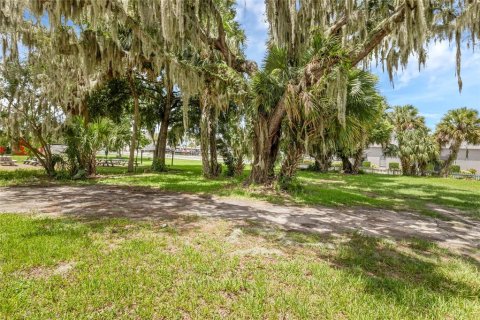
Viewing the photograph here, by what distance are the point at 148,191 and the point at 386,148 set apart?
80.8ft

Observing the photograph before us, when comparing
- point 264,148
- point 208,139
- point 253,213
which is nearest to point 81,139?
point 208,139

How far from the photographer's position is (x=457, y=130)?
2422 centimetres

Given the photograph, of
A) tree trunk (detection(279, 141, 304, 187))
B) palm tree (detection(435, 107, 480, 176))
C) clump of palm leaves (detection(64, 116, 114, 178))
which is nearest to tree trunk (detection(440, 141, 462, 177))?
palm tree (detection(435, 107, 480, 176))

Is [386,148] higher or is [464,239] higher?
[386,148]

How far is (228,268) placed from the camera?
11.1 ft

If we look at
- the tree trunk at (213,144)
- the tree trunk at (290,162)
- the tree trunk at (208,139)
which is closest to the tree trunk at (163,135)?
the tree trunk at (208,139)

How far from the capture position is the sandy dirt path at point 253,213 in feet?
17.9

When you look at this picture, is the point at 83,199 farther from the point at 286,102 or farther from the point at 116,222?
the point at 286,102

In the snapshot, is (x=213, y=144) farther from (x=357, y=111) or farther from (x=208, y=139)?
(x=357, y=111)

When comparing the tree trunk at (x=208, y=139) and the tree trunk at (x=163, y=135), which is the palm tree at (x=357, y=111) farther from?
the tree trunk at (x=163, y=135)

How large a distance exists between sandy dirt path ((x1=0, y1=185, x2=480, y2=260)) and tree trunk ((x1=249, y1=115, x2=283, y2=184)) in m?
2.28

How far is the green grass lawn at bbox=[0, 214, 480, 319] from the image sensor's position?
2.57 m

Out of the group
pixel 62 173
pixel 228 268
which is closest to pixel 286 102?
pixel 228 268

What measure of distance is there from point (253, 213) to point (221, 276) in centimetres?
341
